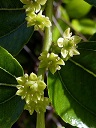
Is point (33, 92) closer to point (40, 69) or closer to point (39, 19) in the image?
point (40, 69)

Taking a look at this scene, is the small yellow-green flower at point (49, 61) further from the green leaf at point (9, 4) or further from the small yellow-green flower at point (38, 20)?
the green leaf at point (9, 4)

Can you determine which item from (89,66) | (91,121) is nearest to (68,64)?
(89,66)

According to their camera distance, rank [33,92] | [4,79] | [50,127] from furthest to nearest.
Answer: [50,127] → [4,79] → [33,92]

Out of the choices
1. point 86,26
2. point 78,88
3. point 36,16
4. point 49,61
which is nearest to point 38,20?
point 36,16

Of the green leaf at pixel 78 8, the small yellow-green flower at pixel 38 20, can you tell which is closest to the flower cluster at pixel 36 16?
the small yellow-green flower at pixel 38 20

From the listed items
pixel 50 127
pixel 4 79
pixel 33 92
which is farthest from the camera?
pixel 50 127

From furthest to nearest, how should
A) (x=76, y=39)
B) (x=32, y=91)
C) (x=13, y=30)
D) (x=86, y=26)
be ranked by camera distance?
1. (x=86, y=26)
2. (x=13, y=30)
3. (x=76, y=39)
4. (x=32, y=91)

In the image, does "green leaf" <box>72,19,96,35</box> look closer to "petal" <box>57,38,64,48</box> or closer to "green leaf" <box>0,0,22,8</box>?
"green leaf" <box>0,0,22,8</box>

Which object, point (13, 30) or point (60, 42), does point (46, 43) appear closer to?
point (60, 42)
